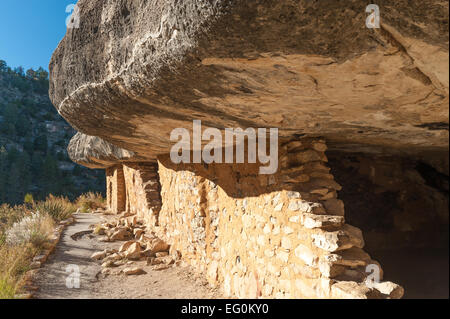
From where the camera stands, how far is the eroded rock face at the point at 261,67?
2.89 feet

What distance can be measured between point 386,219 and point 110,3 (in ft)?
16.5

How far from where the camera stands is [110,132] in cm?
257

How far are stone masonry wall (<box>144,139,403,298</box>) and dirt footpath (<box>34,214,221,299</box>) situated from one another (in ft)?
0.67

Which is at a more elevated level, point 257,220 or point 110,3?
point 110,3

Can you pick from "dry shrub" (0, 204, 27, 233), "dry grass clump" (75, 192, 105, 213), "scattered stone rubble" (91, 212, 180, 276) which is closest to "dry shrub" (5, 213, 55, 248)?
"scattered stone rubble" (91, 212, 180, 276)

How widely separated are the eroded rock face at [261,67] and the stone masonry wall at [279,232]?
1.34ft

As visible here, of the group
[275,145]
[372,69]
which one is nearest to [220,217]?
[275,145]

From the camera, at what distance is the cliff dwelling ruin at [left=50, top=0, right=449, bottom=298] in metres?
0.92

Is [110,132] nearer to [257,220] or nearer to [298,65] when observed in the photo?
[257,220]

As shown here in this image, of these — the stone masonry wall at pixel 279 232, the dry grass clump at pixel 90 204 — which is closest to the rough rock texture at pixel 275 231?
the stone masonry wall at pixel 279 232

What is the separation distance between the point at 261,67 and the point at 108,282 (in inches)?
114

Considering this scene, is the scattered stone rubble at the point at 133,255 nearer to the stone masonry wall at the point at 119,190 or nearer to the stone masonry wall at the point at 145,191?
the stone masonry wall at the point at 145,191

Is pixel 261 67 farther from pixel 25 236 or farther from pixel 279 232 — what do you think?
pixel 25 236

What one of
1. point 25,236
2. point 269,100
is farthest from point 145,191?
point 269,100
